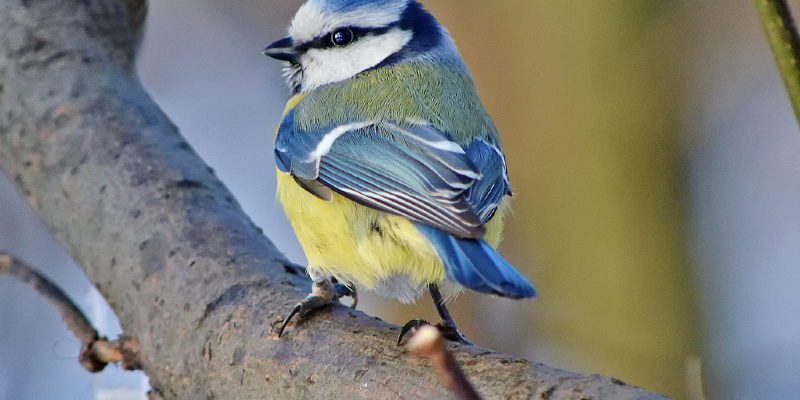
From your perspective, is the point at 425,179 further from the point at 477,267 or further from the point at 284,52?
the point at 284,52

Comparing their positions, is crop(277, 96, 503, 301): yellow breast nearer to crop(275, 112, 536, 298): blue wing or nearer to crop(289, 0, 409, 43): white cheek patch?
crop(275, 112, 536, 298): blue wing

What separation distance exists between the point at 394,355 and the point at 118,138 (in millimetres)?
753

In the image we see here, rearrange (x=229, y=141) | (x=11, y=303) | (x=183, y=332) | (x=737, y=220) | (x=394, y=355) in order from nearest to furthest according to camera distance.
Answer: (x=394, y=355), (x=183, y=332), (x=11, y=303), (x=737, y=220), (x=229, y=141)

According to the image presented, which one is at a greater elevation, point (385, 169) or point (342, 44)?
point (342, 44)

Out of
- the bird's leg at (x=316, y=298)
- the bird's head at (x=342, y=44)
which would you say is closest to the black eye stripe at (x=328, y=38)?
the bird's head at (x=342, y=44)

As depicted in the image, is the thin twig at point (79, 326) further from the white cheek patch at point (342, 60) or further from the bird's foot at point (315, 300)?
the white cheek patch at point (342, 60)

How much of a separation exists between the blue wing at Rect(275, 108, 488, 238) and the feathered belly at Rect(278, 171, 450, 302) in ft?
0.11

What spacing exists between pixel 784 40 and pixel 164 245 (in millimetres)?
955

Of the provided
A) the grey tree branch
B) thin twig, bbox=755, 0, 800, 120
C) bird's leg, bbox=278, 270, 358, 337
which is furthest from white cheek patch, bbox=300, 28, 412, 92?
thin twig, bbox=755, 0, 800, 120

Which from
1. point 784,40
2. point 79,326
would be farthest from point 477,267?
point 79,326

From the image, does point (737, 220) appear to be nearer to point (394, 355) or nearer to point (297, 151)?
point (297, 151)

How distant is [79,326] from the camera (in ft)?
4.31

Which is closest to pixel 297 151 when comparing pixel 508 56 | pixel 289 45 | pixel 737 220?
pixel 289 45

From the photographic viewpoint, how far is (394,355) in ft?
3.15
